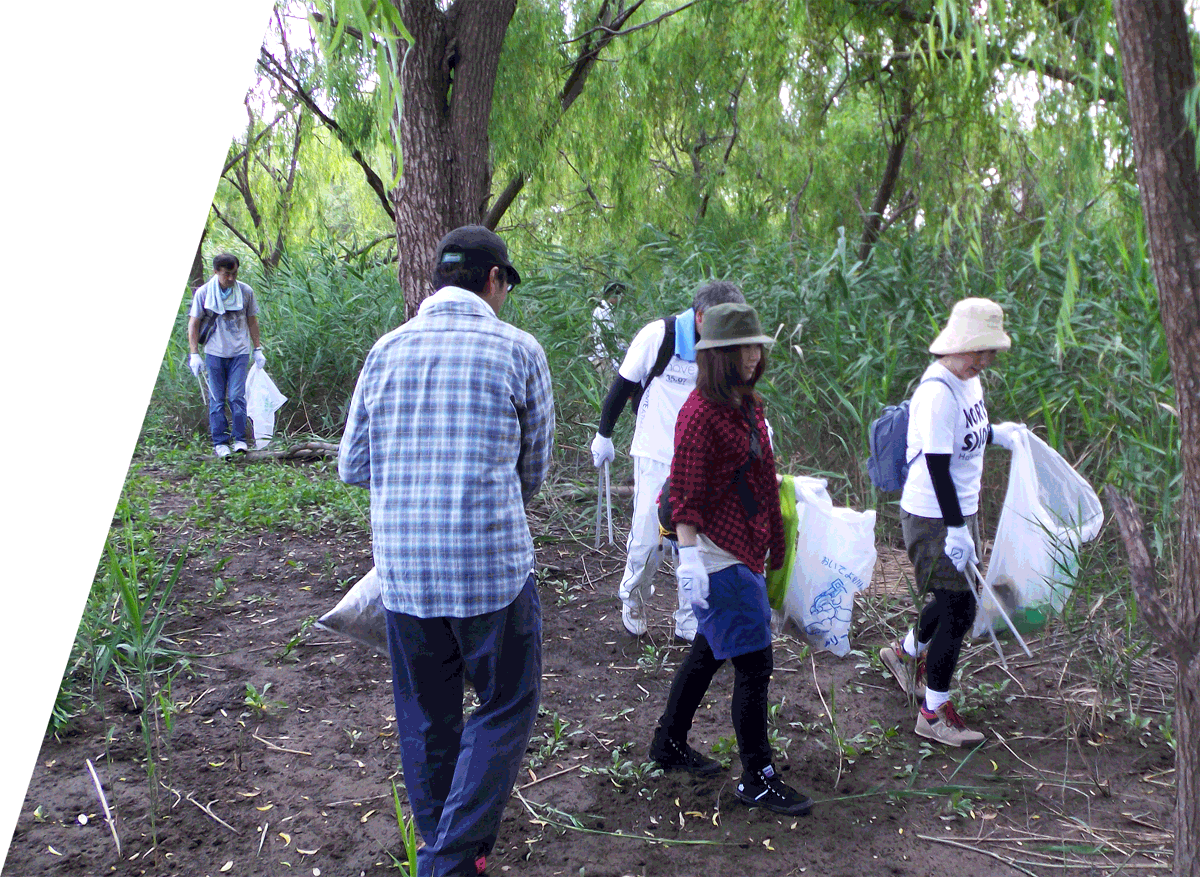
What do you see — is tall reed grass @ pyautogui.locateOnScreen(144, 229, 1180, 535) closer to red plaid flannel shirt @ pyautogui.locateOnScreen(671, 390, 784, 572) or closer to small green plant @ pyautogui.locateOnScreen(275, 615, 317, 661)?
red plaid flannel shirt @ pyautogui.locateOnScreen(671, 390, 784, 572)

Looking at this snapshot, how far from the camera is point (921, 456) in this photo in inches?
120

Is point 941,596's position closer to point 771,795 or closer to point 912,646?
point 912,646

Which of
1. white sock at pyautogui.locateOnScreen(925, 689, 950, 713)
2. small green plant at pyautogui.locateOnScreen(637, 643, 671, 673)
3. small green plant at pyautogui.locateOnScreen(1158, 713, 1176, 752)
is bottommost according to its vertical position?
small green plant at pyautogui.locateOnScreen(1158, 713, 1176, 752)

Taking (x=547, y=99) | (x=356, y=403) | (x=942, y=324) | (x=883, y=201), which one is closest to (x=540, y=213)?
(x=547, y=99)

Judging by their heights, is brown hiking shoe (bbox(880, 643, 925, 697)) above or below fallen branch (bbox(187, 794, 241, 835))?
below

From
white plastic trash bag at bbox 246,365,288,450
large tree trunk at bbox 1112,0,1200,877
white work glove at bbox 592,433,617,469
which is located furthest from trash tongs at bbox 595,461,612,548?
white plastic trash bag at bbox 246,365,288,450

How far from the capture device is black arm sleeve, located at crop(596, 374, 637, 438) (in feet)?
12.5

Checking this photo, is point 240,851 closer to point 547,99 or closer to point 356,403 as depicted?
point 356,403

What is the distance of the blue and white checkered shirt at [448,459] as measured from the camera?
2141 mm

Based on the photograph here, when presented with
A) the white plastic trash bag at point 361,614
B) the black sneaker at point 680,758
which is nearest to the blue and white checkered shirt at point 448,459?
the white plastic trash bag at point 361,614

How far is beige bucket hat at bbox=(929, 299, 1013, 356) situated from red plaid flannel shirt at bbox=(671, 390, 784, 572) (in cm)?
82

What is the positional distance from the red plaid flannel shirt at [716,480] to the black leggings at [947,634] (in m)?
0.86

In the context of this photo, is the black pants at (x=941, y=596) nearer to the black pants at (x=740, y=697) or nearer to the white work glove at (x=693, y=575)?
the black pants at (x=740, y=697)

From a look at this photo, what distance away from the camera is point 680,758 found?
290 cm
